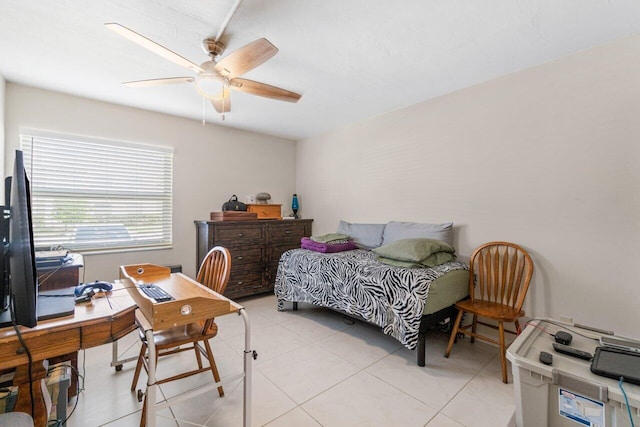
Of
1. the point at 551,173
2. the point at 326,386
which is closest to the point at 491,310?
the point at 551,173

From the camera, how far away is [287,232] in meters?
4.07

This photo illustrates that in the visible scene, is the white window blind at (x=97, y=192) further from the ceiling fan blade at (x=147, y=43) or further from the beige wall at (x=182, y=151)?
the ceiling fan blade at (x=147, y=43)

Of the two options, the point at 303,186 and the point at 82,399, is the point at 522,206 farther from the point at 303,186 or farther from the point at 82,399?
the point at 82,399

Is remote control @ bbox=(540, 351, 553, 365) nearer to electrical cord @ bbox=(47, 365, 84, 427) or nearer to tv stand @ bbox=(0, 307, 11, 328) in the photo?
tv stand @ bbox=(0, 307, 11, 328)

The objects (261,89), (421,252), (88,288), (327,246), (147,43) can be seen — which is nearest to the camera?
(88,288)

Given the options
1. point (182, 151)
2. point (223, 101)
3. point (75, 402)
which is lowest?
point (75, 402)

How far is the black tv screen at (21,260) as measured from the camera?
938 millimetres

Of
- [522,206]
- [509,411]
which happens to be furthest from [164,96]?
[509,411]

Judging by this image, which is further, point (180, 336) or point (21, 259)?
point (180, 336)

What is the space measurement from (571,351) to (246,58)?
2.22 meters

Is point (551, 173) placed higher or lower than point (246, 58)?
lower

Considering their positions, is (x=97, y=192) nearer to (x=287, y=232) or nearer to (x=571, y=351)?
(x=287, y=232)

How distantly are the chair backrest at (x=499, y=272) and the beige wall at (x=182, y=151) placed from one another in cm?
309

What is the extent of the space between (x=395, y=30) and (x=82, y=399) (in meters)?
3.16
